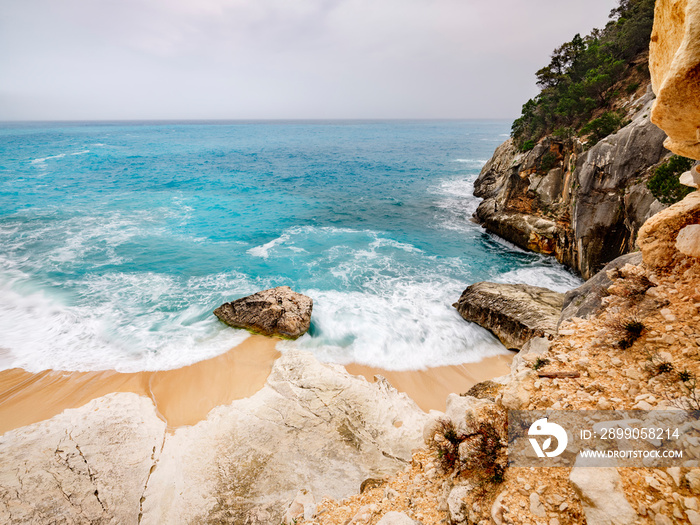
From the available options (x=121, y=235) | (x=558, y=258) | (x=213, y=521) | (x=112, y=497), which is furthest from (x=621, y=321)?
(x=121, y=235)

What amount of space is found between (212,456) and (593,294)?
430 inches

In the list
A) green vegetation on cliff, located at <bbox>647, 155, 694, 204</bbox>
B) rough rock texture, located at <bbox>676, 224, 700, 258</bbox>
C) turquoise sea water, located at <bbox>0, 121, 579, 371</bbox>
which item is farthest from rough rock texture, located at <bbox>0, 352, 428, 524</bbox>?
green vegetation on cliff, located at <bbox>647, 155, 694, 204</bbox>

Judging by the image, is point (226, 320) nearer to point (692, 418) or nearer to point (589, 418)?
point (589, 418)

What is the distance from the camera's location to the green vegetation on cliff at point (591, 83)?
1962cm

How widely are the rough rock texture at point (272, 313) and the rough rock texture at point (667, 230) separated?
11485 millimetres

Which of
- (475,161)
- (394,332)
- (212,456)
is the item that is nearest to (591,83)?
(394,332)

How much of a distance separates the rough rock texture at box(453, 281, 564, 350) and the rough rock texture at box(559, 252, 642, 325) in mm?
2541

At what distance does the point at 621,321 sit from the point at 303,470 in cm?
792

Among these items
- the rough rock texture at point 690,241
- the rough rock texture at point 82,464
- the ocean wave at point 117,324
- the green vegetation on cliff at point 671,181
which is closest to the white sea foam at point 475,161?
the green vegetation on cliff at point 671,181

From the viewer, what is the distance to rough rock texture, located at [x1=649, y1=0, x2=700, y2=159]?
14.7 ft

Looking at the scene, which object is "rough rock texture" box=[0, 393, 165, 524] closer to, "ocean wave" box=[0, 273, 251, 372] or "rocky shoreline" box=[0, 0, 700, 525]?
"rocky shoreline" box=[0, 0, 700, 525]

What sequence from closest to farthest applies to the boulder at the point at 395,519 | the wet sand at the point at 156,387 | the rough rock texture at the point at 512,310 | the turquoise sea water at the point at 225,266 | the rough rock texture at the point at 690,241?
the boulder at the point at 395,519
the rough rock texture at the point at 690,241
the wet sand at the point at 156,387
the rough rock texture at the point at 512,310
the turquoise sea water at the point at 225,266

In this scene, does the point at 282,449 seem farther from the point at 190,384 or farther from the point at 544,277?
the point at 544,277

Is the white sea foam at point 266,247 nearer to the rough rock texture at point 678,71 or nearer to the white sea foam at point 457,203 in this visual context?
the white sea foam at point 457,203
